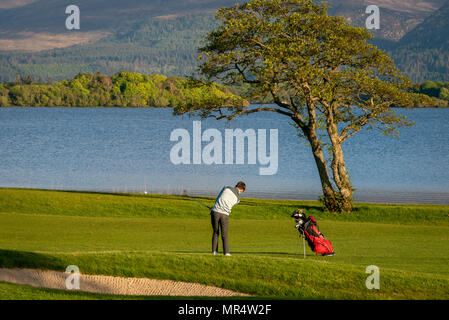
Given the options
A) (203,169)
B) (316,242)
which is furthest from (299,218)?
(203,169)

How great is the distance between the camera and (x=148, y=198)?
33.1 m

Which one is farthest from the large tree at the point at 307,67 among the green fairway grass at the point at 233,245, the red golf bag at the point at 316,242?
the red golf bag at the point at 316,242

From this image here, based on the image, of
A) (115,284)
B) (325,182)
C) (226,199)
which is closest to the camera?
(115,284)

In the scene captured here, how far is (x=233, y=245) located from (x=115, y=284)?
286 inches

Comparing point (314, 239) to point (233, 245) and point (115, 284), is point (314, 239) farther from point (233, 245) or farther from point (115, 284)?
point (115, 284)

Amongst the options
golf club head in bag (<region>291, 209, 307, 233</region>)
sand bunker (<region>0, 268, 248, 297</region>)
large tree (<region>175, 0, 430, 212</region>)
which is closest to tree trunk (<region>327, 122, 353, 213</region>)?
large tree (<region>175, 0, 430, 212</region>)

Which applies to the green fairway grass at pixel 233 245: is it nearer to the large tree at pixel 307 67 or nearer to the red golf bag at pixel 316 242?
the red golf bag at pixel 316 242

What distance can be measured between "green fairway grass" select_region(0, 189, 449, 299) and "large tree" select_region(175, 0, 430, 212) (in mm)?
4364

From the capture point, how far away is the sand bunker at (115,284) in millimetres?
13898

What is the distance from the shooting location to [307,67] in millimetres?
28328
